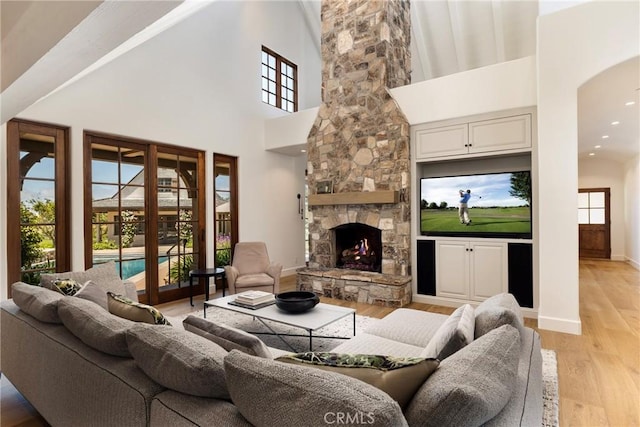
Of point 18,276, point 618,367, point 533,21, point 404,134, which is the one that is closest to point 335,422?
point 618,367

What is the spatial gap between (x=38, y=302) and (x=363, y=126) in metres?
4.26

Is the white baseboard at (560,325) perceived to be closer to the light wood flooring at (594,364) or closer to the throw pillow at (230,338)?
the light wood flooring at (594,364)

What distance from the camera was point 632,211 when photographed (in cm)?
757

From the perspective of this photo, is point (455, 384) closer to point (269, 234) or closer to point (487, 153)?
point (487, 153)

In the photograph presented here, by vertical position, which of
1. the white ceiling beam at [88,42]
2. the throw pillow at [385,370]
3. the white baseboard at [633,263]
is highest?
the white ceiling beam at [88,42]

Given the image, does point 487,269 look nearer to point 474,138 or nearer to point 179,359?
point 474,138

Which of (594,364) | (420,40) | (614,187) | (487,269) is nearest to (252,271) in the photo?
(487,269)

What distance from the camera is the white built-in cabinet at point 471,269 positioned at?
13.9ft

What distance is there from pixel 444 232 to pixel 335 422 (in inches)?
165

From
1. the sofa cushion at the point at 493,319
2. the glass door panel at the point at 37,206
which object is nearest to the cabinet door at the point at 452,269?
the sofa cushion at the point at 493,319

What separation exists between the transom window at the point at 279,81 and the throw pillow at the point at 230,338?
5.54 metres

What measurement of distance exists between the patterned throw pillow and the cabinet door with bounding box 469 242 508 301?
4.19m

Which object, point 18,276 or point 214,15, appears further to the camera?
point 214,15

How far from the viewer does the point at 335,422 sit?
818 millimetres
